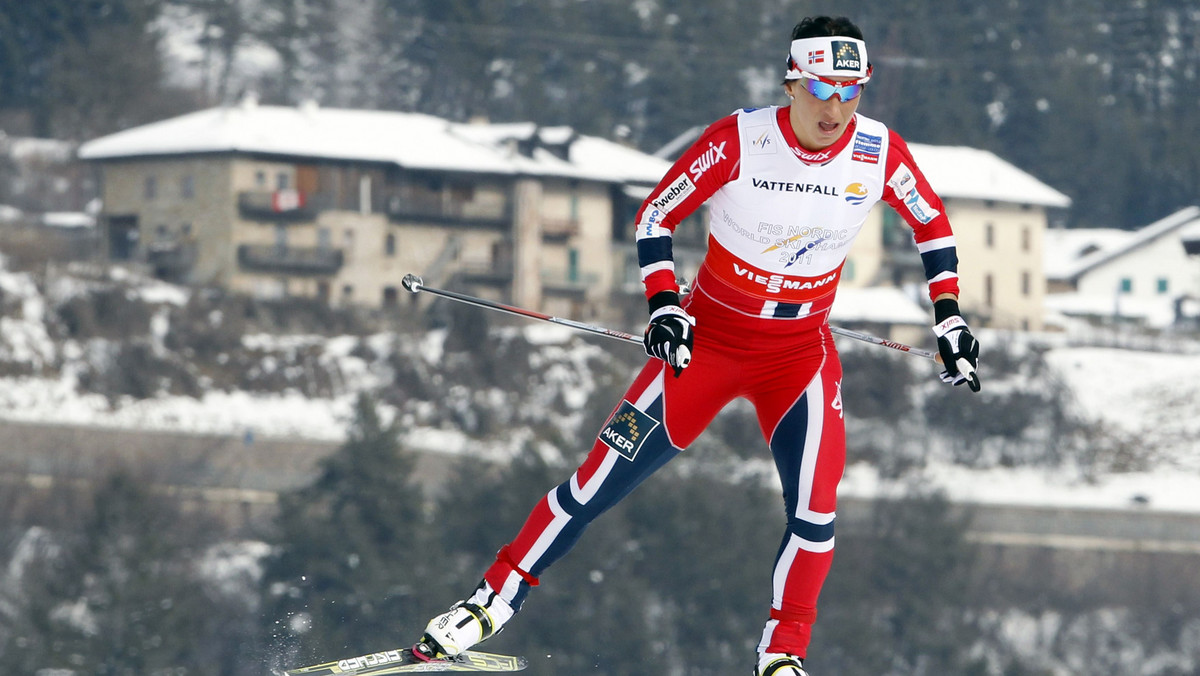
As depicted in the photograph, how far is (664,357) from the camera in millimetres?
5453

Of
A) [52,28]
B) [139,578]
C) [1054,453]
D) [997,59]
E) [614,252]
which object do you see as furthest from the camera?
[997,59]

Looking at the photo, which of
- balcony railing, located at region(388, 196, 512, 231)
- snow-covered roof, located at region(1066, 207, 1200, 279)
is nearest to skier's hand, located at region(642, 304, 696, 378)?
balcony railing, located at region(388, 196, 512, 231)

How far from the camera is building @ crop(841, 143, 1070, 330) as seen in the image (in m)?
47.2

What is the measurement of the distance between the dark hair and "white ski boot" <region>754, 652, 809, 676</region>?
2059 millimetres

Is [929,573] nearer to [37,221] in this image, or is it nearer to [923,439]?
[923,439]

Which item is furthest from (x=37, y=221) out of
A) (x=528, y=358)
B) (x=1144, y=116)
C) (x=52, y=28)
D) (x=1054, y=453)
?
(x=1144, y=116)

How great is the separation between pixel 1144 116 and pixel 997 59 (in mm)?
5742

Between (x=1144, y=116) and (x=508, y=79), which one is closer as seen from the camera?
(x=508, y=79)

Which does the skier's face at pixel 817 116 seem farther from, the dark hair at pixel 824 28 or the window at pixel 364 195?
the window at pixel 364 195

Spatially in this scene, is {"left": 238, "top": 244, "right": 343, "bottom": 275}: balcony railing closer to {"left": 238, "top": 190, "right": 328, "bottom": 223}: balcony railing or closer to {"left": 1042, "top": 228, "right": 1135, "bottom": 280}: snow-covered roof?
{"left": 238, "top": 190, "right": 328, "bottom": 223}: balcony railing

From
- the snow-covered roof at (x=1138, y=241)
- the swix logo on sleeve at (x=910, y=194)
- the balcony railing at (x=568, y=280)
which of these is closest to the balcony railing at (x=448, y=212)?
the balcony railing at (x=568, y=280)

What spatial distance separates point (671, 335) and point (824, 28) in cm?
114

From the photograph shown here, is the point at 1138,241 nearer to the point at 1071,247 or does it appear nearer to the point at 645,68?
the point at 1071,247

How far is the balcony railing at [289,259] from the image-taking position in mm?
41188
